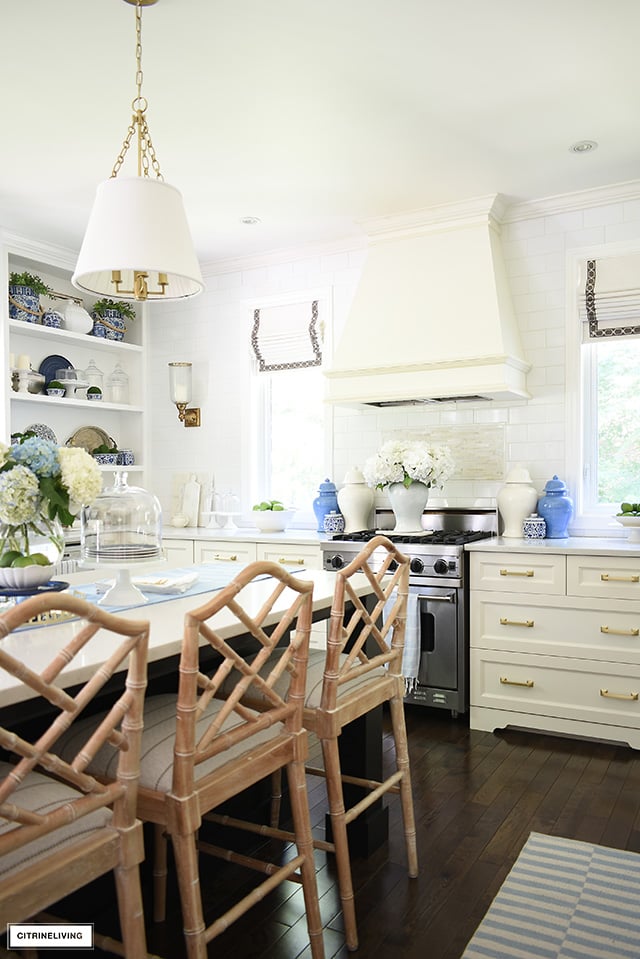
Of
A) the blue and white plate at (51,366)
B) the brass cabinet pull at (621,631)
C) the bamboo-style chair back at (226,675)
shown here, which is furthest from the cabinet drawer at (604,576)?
the blue and white plate at (51,366)

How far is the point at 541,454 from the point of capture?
4363mm

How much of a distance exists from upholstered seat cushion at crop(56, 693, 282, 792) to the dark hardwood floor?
609 mm

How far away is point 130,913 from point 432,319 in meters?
3.48

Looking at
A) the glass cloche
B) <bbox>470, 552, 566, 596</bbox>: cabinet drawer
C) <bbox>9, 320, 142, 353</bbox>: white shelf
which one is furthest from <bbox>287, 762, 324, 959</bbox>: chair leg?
<bbox>9, 320, 142, 353</bbox>: white shelf

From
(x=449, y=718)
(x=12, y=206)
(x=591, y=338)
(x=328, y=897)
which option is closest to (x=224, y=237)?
(x=12, y=206)

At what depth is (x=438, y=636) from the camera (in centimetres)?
389

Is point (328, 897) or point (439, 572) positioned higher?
point (439, 572)

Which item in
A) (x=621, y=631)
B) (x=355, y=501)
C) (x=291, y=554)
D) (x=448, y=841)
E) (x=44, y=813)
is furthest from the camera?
(x=355, y=501)

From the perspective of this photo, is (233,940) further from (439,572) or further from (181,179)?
(181,179)

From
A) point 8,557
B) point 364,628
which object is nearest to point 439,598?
point 364,628

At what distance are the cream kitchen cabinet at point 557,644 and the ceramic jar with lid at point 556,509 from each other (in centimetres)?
49

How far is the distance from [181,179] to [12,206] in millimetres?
1080

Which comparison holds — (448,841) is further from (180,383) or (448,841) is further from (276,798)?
(180,383)

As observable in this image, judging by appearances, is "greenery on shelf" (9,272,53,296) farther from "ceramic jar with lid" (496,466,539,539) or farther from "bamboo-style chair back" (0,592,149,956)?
"bamboo-style chair back" (0,592,149,956)
